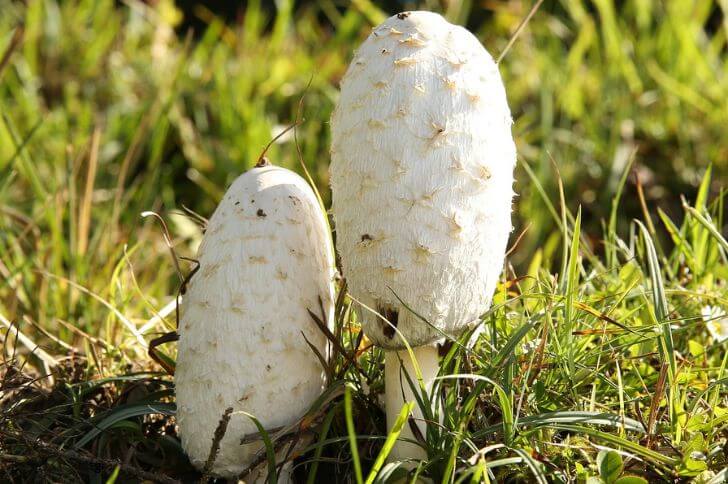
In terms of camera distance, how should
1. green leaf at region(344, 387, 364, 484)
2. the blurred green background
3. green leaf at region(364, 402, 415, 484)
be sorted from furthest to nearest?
the blurred green background, green leaf at region(364, 402, 415, 484), green leaf at region(344, 387, 364, 484)

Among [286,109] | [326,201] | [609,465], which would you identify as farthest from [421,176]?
[286,109]

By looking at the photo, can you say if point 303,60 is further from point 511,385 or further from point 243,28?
point 511,385

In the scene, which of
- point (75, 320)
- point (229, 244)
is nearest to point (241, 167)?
point (75, 320)

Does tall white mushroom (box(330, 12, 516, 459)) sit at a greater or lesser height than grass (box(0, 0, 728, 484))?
greater

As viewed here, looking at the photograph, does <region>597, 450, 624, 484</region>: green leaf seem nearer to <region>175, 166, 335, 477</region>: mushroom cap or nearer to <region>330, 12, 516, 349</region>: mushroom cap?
<region>330, 12, 516, 349</region>: mushroom cap

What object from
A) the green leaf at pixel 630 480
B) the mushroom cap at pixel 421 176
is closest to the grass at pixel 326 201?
the green leaf at pixel 630 480

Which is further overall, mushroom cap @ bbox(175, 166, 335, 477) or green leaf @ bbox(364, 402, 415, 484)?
mushroom cap @ bbox(175, 166, 335, 477)

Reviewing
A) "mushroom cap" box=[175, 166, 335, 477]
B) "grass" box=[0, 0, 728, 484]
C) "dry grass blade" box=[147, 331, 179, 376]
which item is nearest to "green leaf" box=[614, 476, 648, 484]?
"grass" box=[0, 0, 728, 484]

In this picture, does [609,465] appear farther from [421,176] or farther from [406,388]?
[421,176]
